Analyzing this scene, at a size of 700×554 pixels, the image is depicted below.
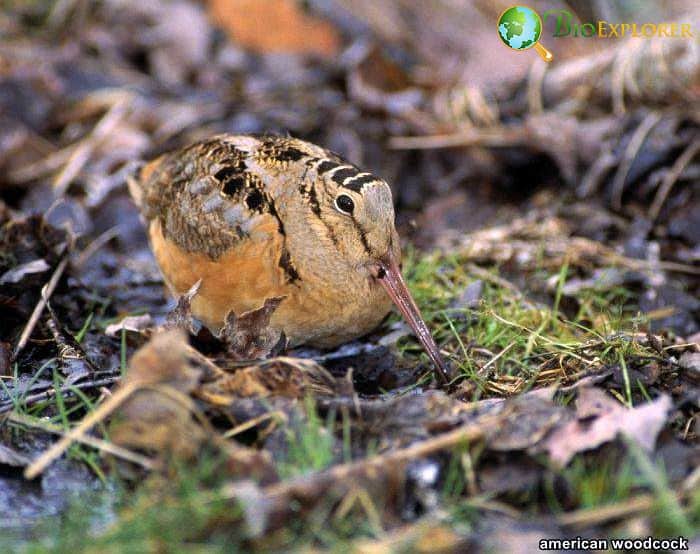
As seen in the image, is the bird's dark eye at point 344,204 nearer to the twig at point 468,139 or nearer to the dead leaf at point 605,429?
the dead leaf at point 605,429

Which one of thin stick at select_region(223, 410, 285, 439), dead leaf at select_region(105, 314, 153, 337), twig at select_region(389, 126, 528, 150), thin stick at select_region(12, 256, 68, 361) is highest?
twig at select_region(389, 126, 528, 150)

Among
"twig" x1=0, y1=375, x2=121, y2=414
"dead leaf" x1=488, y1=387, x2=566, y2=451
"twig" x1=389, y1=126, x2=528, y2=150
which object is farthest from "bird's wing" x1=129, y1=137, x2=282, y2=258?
"twig" x1=389, y1=126, x2=528, y2=150

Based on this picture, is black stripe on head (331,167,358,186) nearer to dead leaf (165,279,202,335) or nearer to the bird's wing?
the bird's wing

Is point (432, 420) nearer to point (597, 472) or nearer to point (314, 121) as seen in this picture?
point (597, 472)

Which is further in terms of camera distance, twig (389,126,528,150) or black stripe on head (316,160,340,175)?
twig (389,126,528,150)

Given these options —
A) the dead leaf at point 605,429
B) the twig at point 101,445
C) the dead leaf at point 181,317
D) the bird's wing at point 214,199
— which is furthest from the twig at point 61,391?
the dead leaf at point 605,429

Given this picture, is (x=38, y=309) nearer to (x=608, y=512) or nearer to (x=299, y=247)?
(x=299, y=247)
